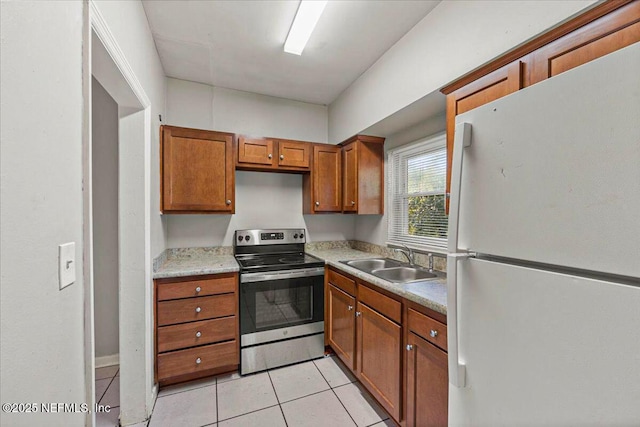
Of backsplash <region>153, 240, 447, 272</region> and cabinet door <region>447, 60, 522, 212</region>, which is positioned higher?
cabinet door <region>447, 60, 522, 212</region>

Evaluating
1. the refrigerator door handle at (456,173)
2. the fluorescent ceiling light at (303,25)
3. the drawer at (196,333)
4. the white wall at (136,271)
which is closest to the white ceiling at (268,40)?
the fluorescent ceiling light at (303,25)

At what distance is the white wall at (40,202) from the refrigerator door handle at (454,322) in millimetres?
1132

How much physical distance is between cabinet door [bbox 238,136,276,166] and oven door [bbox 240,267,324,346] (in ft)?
3.63

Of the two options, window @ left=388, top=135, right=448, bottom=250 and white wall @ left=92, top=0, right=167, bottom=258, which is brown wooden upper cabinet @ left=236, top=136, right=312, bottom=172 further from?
window @ left=388, top=135, right=448, bottom=250

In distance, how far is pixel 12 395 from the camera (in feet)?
1.78

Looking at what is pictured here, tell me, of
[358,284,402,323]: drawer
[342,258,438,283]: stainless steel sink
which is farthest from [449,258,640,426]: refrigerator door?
[342,258,438,283]: stainless steel sink

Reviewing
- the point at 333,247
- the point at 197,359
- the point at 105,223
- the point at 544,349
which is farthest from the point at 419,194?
the point at 105,223

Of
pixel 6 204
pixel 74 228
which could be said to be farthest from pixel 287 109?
pixel 6 204

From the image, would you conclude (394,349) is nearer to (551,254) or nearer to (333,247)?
(551,254)

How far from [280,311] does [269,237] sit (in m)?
0.84

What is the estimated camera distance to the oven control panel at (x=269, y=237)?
2764mm

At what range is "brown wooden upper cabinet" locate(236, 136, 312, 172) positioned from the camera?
2.59 meters

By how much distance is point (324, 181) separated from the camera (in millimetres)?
2883

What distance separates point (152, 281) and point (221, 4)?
1.93 meters
